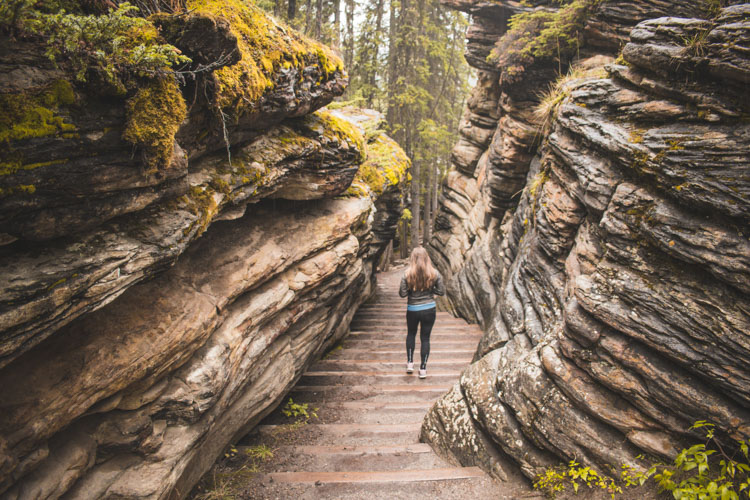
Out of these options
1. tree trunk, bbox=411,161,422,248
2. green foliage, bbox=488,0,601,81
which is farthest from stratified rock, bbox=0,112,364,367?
tree trunk, bbox=411,161,422,248

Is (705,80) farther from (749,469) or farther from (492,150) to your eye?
(492,150)

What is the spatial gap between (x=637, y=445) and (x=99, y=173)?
5243mm

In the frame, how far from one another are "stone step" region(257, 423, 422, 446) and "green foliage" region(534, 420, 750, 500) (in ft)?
8.57

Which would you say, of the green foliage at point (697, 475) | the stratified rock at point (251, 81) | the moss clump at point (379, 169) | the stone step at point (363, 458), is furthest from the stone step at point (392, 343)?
the stratified rock at point (251, 81)

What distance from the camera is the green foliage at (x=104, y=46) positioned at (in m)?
2.24

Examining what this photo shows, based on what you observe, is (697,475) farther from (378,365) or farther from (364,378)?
(378,365)

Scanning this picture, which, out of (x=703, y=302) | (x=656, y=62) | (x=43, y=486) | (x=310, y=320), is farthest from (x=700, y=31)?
(x=43, y=486)

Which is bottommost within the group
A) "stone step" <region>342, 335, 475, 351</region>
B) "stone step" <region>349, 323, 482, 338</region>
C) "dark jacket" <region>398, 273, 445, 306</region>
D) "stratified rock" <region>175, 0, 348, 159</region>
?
"stone step" <region>349, 323, 482, 338</region>

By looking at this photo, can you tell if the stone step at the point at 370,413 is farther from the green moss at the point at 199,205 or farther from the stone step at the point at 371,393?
the green moss at the point at 199,205

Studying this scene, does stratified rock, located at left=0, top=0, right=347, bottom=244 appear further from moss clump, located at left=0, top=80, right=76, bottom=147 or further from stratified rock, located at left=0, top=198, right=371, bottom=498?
stratified rock, located at left=0, top=198, right=371, bottom=498

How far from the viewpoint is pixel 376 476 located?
4418 millimetres

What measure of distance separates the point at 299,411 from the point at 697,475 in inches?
211

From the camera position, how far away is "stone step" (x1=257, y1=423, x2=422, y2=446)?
18.3 feet

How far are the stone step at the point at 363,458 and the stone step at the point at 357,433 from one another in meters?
0.31
